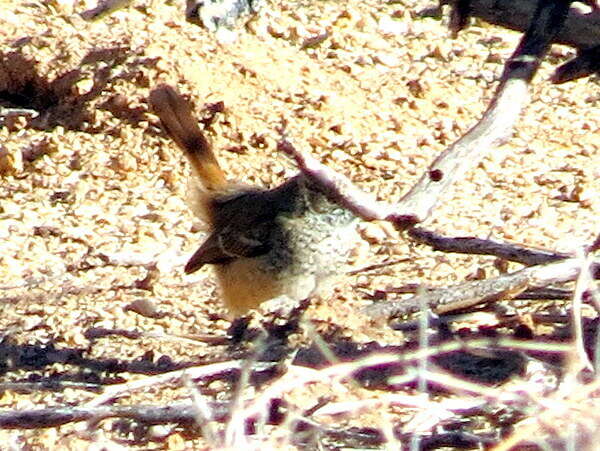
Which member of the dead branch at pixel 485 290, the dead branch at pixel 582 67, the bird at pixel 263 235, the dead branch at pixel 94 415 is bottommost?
the bird at pixel 263 235

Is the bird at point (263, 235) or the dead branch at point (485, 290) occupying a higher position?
the dead branch at point (485, 290)

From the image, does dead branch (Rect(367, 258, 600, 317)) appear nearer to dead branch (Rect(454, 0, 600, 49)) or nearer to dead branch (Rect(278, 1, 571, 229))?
dead branch (Rect(278, 1, 571, 229))

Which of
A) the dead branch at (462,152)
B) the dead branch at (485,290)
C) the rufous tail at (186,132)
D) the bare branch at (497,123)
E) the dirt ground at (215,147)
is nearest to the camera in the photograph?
the dead branch at (462,152)

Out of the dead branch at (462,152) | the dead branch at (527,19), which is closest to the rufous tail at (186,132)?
the dead branch at (527,19)

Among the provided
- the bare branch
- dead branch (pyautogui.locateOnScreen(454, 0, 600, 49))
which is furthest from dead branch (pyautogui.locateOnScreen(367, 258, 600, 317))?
dead branch (pyautogui.locateOnScreen(454, 0, 600, 49))

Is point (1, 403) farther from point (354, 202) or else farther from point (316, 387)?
point (354, 202)

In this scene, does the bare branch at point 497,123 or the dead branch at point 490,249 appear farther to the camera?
the dead branch at point 490,249

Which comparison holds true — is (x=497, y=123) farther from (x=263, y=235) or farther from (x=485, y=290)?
(x=263, y=235)

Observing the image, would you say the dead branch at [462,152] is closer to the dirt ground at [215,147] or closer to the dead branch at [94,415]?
the dead branch at [94,415]
